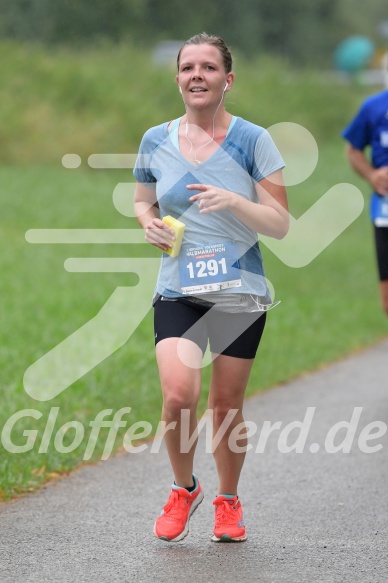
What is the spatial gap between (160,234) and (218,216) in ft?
0.91

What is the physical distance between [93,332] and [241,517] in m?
6.21

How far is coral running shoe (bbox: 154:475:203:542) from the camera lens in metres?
5.25

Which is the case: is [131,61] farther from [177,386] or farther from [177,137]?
[177,386]

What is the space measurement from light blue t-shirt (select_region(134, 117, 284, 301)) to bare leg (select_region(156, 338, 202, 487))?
236 mm

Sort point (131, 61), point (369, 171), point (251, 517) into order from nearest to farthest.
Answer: point (251, 517)
point (369, 171)
point (131, 61)

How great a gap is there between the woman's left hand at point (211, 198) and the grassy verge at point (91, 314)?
2147mm

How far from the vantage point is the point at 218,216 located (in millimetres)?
5172

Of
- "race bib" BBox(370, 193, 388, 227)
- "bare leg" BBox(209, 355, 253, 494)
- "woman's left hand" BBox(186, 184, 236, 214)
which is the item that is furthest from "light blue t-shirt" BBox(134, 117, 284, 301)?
"race bib" BBox(370, 193, 388, 227)

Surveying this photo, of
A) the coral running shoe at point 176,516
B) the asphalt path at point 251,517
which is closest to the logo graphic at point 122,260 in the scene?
the asphalt path at point 251,517

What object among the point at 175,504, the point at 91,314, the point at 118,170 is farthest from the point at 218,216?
the point at 118,170

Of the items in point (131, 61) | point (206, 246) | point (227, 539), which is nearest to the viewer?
point (206, 246)

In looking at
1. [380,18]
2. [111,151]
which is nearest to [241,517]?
[111,151]

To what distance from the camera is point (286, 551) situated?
524cm

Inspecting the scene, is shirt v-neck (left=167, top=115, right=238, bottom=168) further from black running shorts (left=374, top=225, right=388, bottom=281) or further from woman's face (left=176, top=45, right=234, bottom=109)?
black running shorts (left=374, top=225, right=388, bottom=281)
